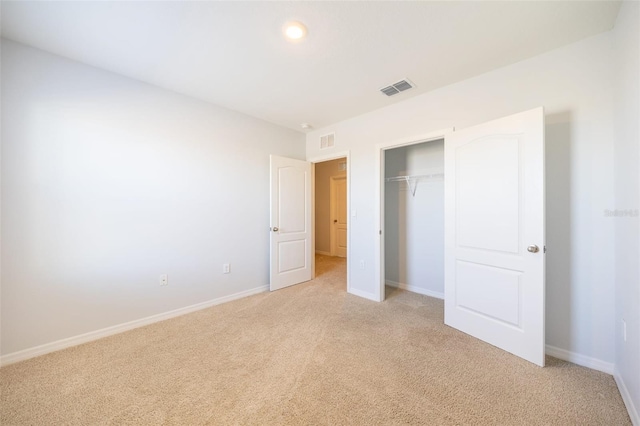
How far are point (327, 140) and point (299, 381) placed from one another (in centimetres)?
321

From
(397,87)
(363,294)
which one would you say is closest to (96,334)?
(363,294)

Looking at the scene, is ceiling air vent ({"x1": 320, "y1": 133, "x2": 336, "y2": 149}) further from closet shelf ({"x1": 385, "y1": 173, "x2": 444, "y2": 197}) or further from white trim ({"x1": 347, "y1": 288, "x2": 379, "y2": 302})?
white trim ({"x1": 347, "y1": 288, "x2": 379, "y2": 302})

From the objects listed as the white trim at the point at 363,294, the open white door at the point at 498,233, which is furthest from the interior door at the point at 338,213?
the open white door at the point at 498,233

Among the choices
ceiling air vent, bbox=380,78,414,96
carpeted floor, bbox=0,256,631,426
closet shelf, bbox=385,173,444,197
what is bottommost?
carpeted floor, bbox=0,256,631,426

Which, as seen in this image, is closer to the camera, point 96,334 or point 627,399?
point 627,399

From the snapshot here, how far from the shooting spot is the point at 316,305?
3.02 m

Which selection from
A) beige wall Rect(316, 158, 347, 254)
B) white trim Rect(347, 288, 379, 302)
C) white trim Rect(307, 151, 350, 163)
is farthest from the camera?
beige wall Rect(316, 158, 347, 254)

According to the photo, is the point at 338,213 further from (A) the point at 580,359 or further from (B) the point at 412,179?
(A) the point at 580,359

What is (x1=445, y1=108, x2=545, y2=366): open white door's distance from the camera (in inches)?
73.2

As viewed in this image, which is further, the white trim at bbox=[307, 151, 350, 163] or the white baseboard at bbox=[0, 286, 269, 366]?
the white trim at bbox=[307, 151, 350, 163]

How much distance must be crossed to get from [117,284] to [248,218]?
5.15 feet

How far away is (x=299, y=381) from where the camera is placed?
5.50ft

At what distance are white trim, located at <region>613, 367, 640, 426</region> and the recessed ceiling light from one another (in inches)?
124

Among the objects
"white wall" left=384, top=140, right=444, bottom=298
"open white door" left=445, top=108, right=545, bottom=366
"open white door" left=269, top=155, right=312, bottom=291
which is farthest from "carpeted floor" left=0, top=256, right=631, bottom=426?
"open white door" left=269, top=155, right=312, bottom=291
